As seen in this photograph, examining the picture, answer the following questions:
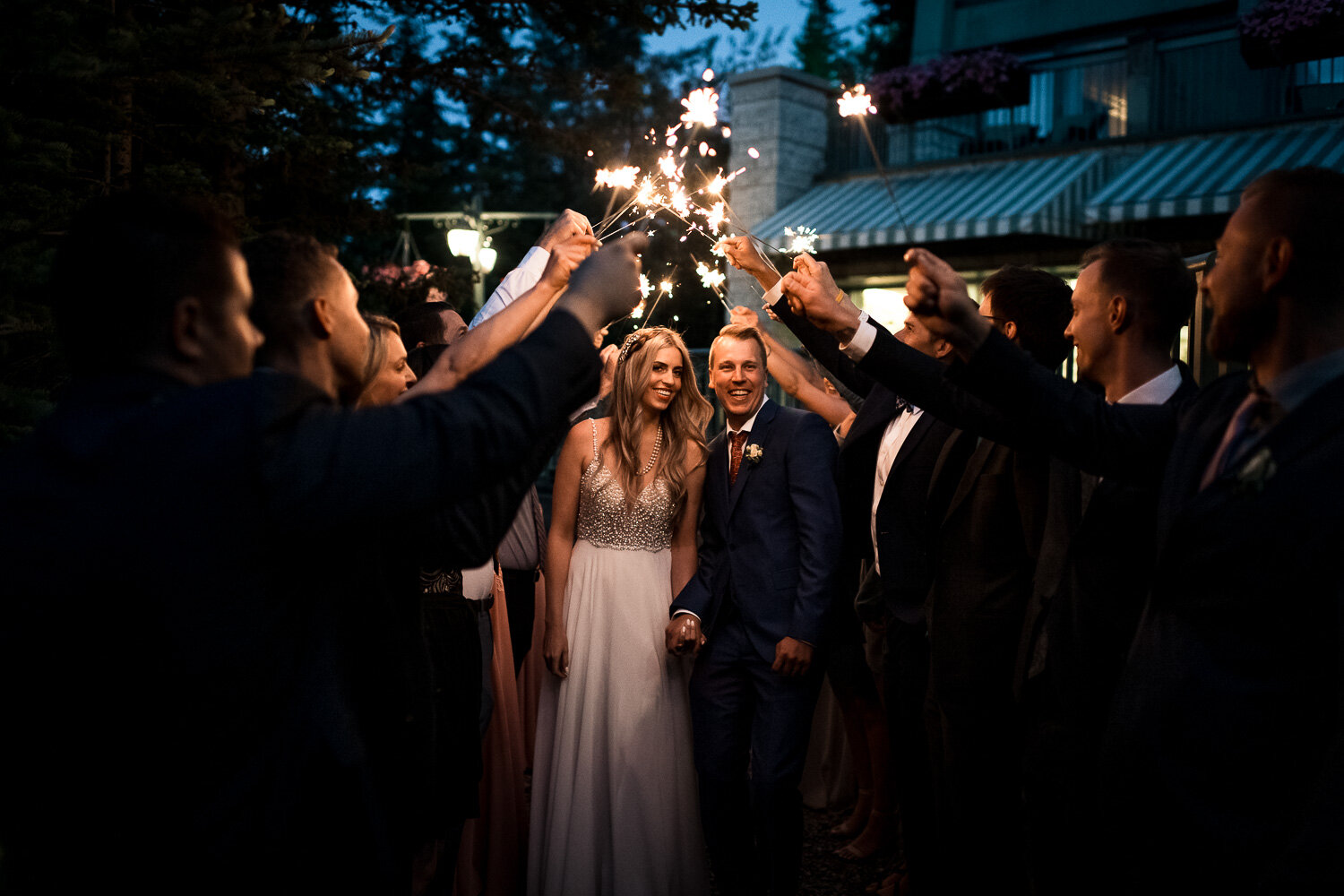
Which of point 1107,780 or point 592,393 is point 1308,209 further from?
point 592,393

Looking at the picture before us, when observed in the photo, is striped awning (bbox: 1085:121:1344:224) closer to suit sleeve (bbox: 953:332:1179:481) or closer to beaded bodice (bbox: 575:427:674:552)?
beaded bodice (bbox: 575:427:674:552)

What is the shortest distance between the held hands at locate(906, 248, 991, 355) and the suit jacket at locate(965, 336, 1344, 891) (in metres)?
0.60

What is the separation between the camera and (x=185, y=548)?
59.8 inches

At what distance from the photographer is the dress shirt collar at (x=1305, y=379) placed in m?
2.11

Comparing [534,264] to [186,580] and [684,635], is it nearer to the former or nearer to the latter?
[684,635]

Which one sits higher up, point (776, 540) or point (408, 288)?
point (408, 288)

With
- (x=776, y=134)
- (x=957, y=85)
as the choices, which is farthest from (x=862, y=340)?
(x=957, y=85)

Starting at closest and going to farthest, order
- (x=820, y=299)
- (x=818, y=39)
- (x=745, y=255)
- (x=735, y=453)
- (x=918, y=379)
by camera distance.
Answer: (x=918, y=379) < (x=820, y=299) < (x=745, y=255) < (x=735, y=453) < (x=818, y=39)

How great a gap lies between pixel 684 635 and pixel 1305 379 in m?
2.84

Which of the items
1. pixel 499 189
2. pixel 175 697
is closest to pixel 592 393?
pixel 175 697

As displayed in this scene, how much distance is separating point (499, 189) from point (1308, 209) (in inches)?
1314

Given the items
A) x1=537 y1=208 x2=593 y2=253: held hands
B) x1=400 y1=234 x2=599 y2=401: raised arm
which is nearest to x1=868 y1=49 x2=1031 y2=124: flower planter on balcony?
x1=537 y1=208 x2=593 y2=253: held hands

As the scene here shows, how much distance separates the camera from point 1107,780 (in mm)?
2330

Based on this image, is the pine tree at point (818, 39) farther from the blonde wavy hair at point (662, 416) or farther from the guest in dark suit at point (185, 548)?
the guest in dark suit at point (185, 548)
